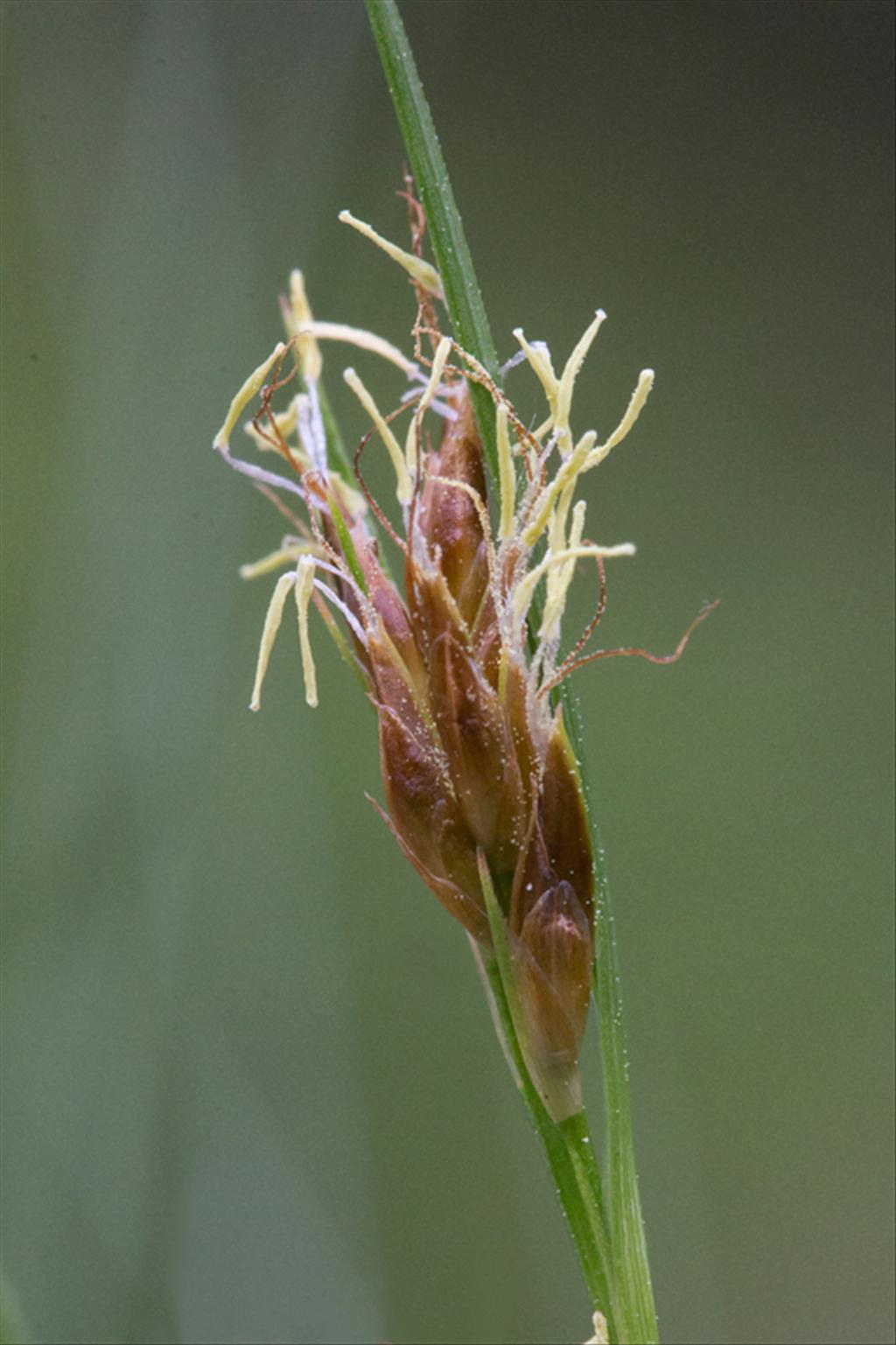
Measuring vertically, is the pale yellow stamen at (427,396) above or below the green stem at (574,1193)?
above

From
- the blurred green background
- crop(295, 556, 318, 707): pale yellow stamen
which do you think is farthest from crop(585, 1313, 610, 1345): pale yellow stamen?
the blurred green background

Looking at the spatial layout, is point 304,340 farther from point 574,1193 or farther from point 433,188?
point 574,1193

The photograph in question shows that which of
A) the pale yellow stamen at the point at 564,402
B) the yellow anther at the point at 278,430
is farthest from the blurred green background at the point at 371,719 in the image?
the pale yellow stamen at the point at 564,402

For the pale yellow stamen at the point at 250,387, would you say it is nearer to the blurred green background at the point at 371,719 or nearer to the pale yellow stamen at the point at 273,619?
the pale yellow stamen at the point at 273,619

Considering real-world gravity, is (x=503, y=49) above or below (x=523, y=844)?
above

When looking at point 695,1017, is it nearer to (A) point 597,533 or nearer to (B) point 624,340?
(A) point 597,533

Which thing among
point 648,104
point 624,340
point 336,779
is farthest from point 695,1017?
point 648,104
